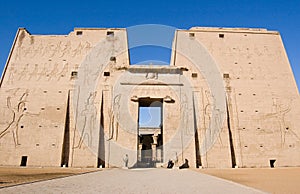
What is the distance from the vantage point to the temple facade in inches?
540

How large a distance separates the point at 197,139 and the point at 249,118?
3719 millimetres

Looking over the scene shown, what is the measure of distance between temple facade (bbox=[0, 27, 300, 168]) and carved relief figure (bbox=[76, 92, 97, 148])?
0.06m

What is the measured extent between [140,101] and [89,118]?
348 centimetres

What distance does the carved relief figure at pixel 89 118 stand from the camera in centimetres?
1384

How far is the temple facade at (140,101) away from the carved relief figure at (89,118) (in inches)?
2.4

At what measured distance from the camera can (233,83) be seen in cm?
1595

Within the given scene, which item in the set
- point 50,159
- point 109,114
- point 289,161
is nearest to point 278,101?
point 289,161

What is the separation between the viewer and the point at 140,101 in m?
15.5

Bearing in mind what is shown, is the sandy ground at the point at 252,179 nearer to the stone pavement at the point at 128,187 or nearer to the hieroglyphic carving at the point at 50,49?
the stone pavement at the point at 128,187

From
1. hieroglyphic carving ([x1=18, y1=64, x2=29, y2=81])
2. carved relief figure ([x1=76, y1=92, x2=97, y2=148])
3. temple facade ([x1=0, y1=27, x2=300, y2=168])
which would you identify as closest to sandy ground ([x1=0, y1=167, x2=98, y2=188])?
temple facade ([x1=0, y1=27, x2=300, y2=168])

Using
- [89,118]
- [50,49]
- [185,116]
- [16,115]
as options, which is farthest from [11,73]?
[185,116]

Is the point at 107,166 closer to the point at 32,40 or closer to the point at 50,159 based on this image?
the point at 50,159

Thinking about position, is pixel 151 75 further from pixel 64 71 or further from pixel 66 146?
pixel 66 146

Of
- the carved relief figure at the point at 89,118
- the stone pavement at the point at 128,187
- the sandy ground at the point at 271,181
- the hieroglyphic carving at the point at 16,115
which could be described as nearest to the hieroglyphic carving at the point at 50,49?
the hieroglyphic carving at the point at 16,115
